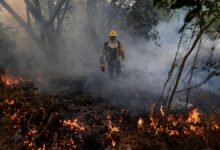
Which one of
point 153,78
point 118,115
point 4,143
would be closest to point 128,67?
point 153,78

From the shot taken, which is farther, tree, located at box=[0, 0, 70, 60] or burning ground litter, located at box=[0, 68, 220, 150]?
tree, located at box=[0, 0, 70, 60]

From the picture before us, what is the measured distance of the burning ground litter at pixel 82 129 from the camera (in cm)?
605

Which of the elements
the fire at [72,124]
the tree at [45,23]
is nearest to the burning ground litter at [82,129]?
the fire at [72,124]

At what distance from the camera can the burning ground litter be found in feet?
19.9

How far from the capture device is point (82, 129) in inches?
268

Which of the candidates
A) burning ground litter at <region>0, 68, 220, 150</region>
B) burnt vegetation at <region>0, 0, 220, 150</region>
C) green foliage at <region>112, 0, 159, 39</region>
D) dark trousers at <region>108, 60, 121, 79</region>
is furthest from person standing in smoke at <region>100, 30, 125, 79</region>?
green foliage at <region>112, 0, 159, 39</region>

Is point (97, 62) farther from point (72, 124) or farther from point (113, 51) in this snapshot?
point (72, 124)

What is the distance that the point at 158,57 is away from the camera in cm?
2041

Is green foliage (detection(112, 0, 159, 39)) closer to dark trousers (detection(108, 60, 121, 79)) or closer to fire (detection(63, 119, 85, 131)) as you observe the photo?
dark trousers (detection(108, 60, 121, 79))

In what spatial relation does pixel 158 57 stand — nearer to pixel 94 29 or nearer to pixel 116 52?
pixel 94 29

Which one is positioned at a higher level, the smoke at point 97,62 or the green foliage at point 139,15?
the green foliage at point 139,15

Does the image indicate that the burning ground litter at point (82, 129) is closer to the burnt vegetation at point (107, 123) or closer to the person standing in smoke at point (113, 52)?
the burnt vegetation at point (107, 123)

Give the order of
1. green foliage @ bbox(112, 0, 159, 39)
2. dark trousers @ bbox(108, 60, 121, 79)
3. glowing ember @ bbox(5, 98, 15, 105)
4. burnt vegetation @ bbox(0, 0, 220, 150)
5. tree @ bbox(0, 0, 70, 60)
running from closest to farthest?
burnt vegetation @ bbox(0, 0, 220, 150), glowing ember @ bbox(5, 98, 15, 105), dark trousers @ bbox(108, 60, 121, 79), tree @ bbox(0, 0, 70, 60), green foliage @ bbox(112, 0, 159, 39)

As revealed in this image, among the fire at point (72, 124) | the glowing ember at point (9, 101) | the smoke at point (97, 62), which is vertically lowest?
the smoke at point (97, 62)
